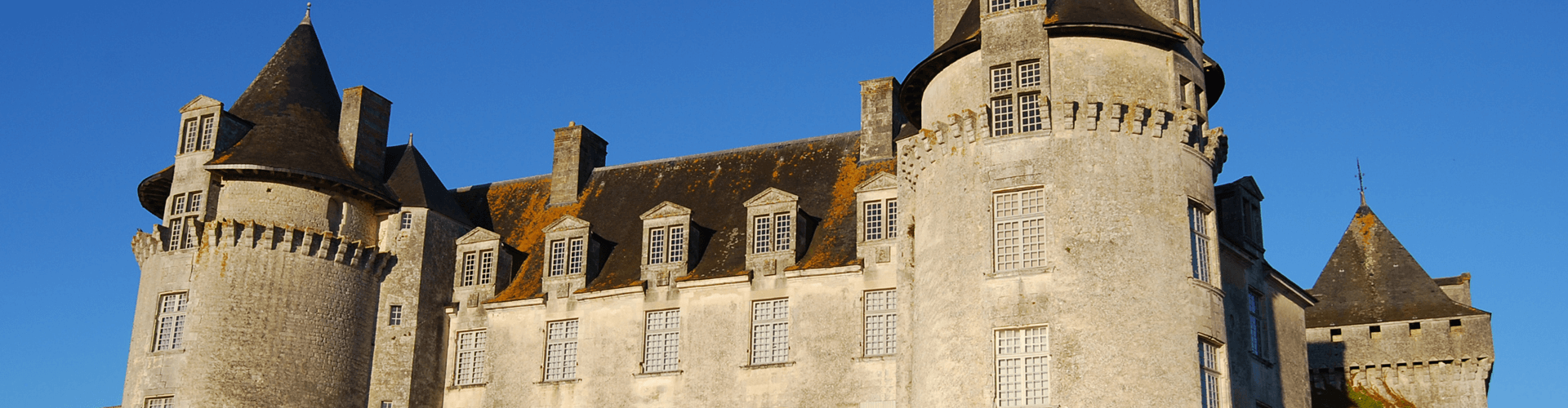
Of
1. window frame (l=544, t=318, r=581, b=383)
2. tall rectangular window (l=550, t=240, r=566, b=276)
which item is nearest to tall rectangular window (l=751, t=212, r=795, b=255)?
window frame (l=544, t=318, r=581, b=383)

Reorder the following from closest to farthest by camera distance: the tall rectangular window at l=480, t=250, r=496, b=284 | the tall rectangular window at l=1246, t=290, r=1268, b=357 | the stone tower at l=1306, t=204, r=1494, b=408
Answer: the tall rectangular window at l=1246, t=290, r=1268, b=357, the tall rectangular window at l=480, t=250, r=496, b=284, the stone tower at l=1306, t=204, r=1494, b=408

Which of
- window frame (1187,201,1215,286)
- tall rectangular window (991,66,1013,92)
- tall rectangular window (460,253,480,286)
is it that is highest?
tall rectangular window (991,66,1013,92)

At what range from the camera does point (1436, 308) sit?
133 feet

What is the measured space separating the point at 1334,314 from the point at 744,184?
18.2 m

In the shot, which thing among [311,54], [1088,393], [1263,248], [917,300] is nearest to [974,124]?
[917,300]

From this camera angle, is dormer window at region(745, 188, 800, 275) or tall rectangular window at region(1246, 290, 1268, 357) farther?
dormer window at region(745, 188, 800, 275)

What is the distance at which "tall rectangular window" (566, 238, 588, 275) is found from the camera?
33562 mm

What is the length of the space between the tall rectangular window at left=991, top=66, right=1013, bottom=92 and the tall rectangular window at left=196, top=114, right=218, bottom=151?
18688mm

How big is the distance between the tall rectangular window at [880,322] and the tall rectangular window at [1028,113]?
5786mm

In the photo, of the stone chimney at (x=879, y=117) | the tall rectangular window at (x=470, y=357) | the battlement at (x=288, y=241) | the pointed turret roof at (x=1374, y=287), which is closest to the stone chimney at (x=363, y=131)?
the battlement at (x=288, y=241)

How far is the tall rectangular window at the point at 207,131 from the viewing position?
33938 mm

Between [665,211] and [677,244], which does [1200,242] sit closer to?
[677,244]

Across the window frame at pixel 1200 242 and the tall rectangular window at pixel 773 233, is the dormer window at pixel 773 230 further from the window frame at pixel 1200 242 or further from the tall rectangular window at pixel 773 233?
Result: the window frame at pixel 1200 242

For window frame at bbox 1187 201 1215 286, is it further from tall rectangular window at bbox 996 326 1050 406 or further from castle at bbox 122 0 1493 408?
tall rectangular window at bbox 996 326 1050 406
